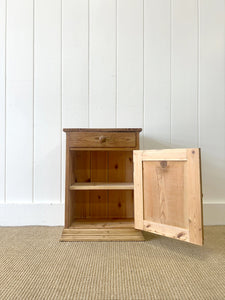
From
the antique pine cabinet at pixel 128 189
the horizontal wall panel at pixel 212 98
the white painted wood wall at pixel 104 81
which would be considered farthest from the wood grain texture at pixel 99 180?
the horizontal wall panel at pixel 212 98

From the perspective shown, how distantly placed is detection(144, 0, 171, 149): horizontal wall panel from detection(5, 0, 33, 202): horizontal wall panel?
691 millimetres

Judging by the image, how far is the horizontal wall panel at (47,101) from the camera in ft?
3.86

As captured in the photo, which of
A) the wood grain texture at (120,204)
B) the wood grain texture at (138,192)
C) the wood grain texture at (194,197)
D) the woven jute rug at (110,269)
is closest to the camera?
the woven jute rug at (110,269)

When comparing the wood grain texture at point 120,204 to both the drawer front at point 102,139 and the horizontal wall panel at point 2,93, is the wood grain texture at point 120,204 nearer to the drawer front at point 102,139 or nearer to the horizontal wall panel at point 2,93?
the drawer front at point 102,139

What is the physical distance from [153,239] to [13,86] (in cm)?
116

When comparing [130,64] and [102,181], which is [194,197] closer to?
[102,181]

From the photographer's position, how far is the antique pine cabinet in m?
0.78

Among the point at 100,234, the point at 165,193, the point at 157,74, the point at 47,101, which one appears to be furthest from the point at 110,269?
the point at 157,74

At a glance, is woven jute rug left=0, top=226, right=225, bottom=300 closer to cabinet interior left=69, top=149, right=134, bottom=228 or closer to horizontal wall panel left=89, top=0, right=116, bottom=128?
cabinet interior left=69, top=149, right=134, bottom=228

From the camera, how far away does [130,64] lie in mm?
1193

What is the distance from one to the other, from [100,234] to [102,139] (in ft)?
1.48

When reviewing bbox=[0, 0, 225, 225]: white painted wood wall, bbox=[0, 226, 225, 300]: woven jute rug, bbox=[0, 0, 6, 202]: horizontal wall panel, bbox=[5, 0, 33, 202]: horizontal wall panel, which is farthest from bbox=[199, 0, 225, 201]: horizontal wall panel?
bbox=[0, 0, 6, 202]: horizontal wall panel

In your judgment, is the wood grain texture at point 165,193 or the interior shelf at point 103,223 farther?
the interior shelf at point 103,223

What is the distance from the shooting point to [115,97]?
119 cm
